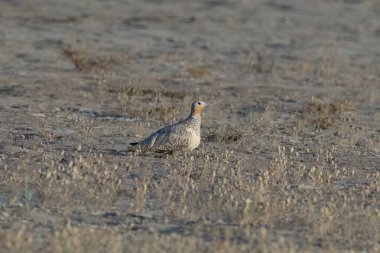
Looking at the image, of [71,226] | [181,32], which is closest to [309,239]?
[71,226]

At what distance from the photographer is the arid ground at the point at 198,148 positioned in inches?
328

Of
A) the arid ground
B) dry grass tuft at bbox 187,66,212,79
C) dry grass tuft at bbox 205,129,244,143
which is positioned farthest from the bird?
dry grass tuft at bbox 187,66,212,79

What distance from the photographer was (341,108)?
52.9ft

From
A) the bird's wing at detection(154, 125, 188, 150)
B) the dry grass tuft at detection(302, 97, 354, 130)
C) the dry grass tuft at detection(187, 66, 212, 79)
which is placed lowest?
the dry grass tuft at detection(187, 66, 212, 79)

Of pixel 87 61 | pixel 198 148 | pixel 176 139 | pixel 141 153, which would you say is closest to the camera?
pixel 176 139

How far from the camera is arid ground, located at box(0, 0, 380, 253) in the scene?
832 centimetres

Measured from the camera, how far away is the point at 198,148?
1238cm

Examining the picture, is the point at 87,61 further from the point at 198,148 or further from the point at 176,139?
the point at 176,139

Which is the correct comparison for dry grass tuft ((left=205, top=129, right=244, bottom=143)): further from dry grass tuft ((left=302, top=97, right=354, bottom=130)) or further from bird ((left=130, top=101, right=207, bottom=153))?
dry grass tuft ((left=302, top=97, right=354, bottom=130))

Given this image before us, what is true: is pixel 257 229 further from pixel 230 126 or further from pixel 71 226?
pixel 230 126

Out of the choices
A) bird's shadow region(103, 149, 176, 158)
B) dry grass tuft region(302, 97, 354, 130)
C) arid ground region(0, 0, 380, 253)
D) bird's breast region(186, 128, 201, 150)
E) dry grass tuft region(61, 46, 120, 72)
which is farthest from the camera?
dry grass tuft region(61, 46, 120, 72)

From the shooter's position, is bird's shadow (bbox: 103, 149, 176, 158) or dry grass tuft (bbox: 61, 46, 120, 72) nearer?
bird's shadow (bbox: 103, 149, 176, 158)

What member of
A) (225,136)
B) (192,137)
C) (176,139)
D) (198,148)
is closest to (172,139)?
(176,139)

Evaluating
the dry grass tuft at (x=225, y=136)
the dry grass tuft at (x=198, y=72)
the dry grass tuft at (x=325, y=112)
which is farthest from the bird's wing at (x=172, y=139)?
the dry grass tuft at (x=198, y=72)
